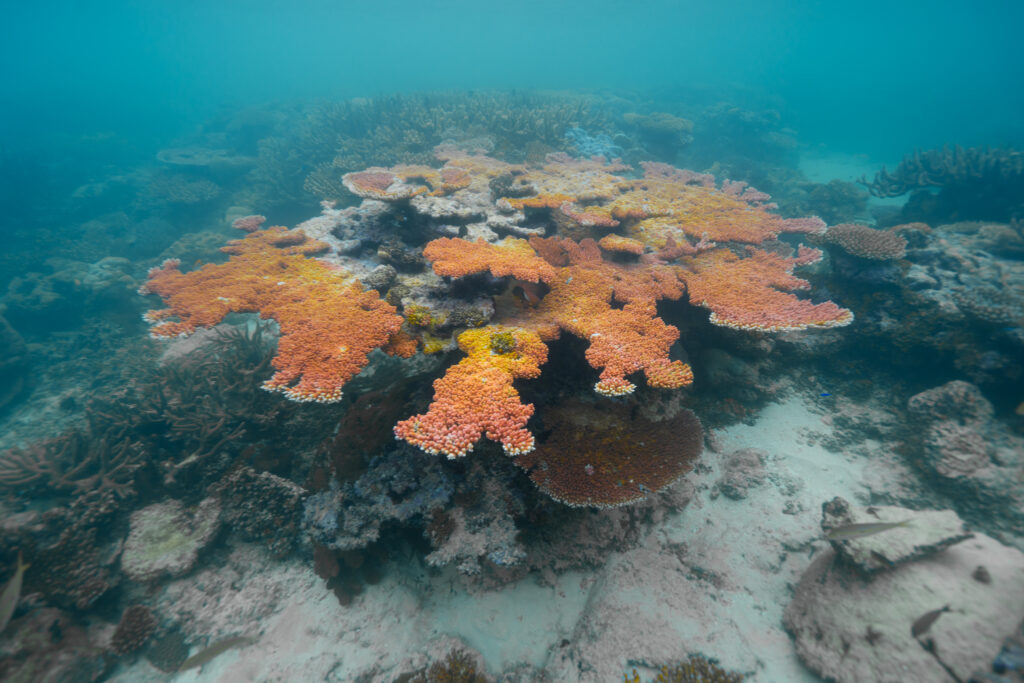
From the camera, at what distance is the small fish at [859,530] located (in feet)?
12.3

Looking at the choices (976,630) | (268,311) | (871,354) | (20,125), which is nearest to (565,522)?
(976,630)

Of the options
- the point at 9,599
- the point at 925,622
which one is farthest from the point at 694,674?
the point at 9,599

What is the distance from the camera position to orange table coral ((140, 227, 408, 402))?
13.4 feet

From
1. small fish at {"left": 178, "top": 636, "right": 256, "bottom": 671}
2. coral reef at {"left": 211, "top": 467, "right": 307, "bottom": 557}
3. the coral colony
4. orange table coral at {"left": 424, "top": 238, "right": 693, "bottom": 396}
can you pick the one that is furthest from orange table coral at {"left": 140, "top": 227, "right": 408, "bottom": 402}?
small fish at {"left": 178, "top": 636, "right": 256, "bottom": 671}

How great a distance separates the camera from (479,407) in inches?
140

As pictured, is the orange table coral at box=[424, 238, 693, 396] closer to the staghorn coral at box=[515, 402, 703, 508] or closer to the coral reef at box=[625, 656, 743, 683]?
the staghorn coral at box=[515, 402, 703, 508]

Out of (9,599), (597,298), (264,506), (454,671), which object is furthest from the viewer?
(597,298)

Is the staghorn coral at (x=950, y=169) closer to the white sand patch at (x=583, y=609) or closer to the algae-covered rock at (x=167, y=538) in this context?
the white sand patch at (x=583, y=609)

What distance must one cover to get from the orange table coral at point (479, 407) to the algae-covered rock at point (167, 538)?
419cm

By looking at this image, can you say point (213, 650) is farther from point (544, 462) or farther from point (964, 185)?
point (964, 185)

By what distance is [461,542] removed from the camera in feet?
14.0

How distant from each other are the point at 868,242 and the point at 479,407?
26.6ft

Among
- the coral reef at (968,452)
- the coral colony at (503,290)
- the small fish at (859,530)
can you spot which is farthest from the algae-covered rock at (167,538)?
the coral reef at (968,452)

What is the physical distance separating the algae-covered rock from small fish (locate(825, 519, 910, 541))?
824 centimetres
